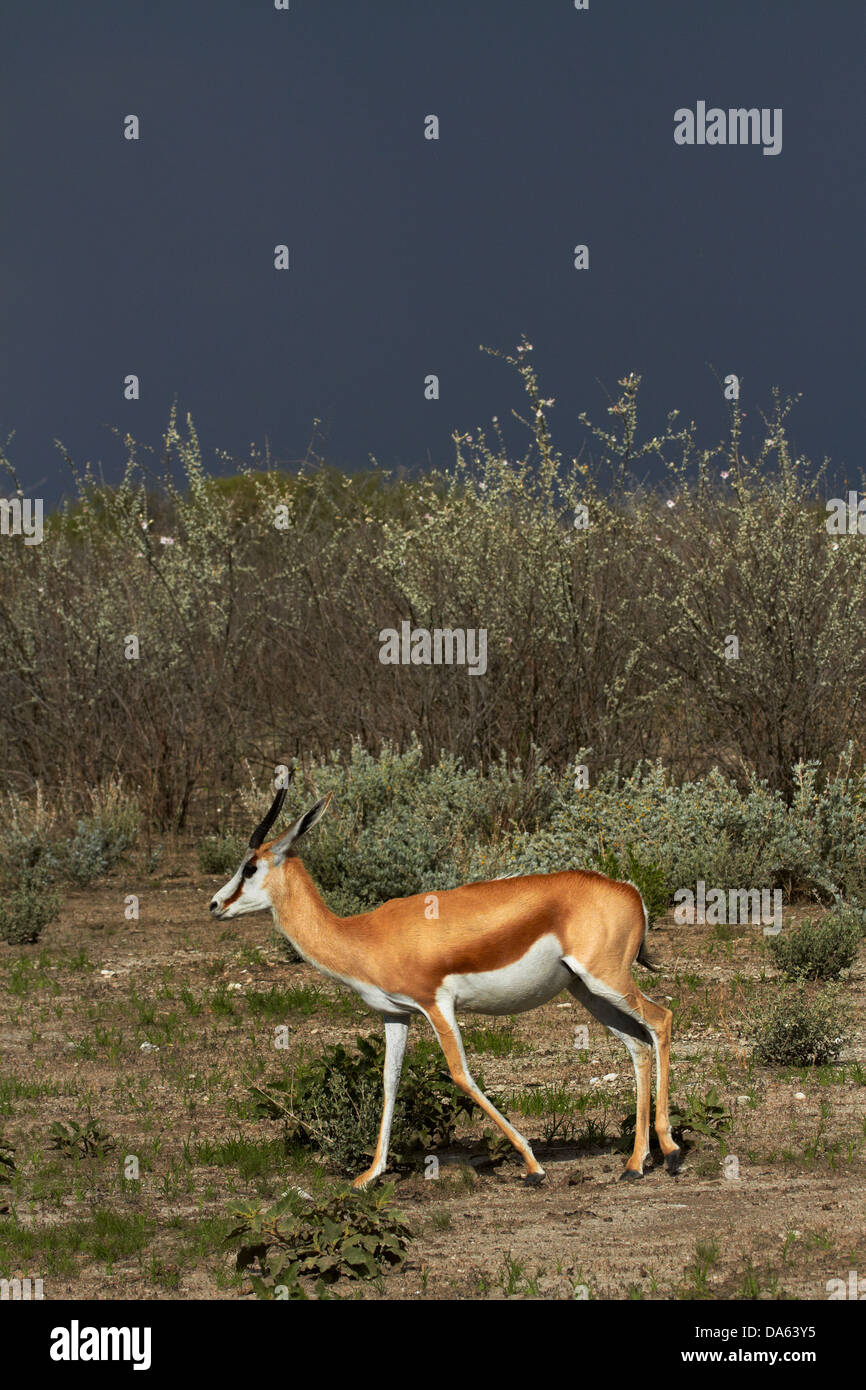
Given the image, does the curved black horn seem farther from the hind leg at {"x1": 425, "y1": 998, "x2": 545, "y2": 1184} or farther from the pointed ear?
the hind leg at {"x1": 425, "y1": 998, "x2": 545, "y2": 1184}

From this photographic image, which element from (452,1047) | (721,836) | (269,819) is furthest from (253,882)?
(721,836)

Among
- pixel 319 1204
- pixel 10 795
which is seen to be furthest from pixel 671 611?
pixel 319 1204

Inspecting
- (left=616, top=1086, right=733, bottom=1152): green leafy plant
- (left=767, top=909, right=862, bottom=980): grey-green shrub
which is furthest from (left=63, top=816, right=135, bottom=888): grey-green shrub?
(left=616, top=1086, right=733, bottom=1152): green leafy plant

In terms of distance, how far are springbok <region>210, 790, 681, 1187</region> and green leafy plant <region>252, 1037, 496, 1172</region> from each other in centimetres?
57

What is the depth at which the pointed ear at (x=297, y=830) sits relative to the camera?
206 inches

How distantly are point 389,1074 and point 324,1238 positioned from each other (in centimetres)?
79

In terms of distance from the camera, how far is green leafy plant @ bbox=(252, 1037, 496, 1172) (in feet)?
21.2

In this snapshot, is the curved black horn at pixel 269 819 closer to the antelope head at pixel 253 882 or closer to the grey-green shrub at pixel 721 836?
the antelope head at pixel 253 882

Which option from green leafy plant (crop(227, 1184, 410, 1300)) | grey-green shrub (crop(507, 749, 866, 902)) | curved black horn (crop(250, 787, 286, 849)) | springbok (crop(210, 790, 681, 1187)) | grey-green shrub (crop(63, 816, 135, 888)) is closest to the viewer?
green leafy plant (crop(227, 1184, 410, 1300))

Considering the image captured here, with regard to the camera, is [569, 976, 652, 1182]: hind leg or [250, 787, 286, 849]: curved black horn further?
[569, 976, 652, 1182]: hind leg

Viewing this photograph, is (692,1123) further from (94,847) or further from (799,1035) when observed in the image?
(94,847)

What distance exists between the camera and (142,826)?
590 inches

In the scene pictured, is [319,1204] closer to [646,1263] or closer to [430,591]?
[646,1263]

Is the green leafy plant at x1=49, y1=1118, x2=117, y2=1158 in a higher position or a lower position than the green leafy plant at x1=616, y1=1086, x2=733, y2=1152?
lower
